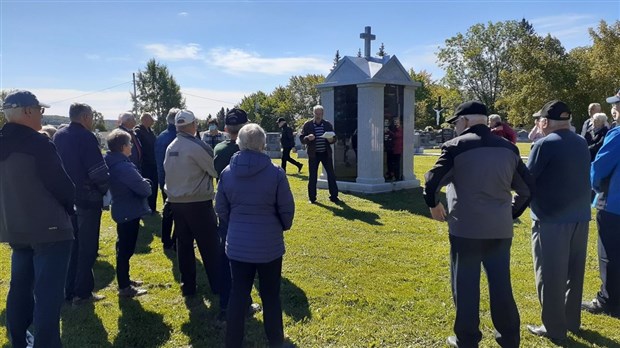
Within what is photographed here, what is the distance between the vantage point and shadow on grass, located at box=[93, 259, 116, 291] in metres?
5.16

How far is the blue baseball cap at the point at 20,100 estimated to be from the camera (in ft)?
10.4

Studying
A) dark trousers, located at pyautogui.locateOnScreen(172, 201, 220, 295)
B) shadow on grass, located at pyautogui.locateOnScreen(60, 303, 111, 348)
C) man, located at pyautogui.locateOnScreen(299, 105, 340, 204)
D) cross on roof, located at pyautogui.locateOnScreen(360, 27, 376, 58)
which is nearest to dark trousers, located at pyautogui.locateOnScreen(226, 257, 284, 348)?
dark trousers, located at pyautogui.locateOnScreen(172, 201, 220, 295)

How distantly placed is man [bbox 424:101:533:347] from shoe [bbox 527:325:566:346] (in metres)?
0.56

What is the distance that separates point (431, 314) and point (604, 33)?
3062cm

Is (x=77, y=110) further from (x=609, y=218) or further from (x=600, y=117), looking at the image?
(x=600, y=117)

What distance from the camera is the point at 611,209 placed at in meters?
4.14

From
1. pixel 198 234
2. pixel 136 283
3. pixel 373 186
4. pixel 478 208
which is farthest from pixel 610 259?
pixel 373 186

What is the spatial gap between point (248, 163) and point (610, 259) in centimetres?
349

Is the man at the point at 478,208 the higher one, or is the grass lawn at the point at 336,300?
the man at the point at 478,208

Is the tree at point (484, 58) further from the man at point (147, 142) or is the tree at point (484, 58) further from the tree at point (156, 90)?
the man at point (147, 142)

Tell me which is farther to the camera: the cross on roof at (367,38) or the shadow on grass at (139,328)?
the cross on roof at (367,38)

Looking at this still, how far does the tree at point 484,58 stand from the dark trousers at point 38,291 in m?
51.5

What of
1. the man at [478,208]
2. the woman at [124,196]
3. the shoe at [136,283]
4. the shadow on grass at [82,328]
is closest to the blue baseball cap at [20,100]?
the woman at [124,196]

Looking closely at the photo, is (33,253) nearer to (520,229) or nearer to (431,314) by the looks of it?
(431,314)
